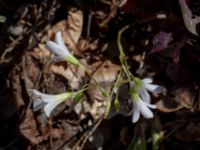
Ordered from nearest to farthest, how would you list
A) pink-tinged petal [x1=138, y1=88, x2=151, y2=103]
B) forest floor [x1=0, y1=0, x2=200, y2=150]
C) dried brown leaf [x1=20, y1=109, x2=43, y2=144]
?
pink-tinged petal [x1=138, y1=88, x2=151, y2=103] → forest floor [x1=0, y1=0, x2=200, y2=150] → dried brown leaf [x1=20, y1=109, x2=43, y2=144]

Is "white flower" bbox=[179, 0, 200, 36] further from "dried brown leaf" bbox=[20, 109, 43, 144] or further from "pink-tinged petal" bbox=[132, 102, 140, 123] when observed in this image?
"dried brown leaf" bbox=[20, 109, 43, 144]

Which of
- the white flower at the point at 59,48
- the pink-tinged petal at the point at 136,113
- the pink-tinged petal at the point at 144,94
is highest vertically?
the white flower at the point at 59,48

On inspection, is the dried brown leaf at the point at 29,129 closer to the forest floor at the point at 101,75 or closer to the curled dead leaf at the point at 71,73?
the forest floor at the point at 101,75

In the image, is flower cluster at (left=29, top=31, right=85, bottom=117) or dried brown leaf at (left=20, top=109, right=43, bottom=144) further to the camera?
dried brown leaf at (left=20, top=109, right=43, bottom=144)

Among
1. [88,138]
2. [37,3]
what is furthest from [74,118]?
[37,3]

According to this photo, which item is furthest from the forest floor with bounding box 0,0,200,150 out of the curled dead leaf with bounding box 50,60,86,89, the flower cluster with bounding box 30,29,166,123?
the flower cluster with bounding box 30,29,166,123

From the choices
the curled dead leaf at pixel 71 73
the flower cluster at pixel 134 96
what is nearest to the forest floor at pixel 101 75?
the curled dead leaf at pixel 71 73
